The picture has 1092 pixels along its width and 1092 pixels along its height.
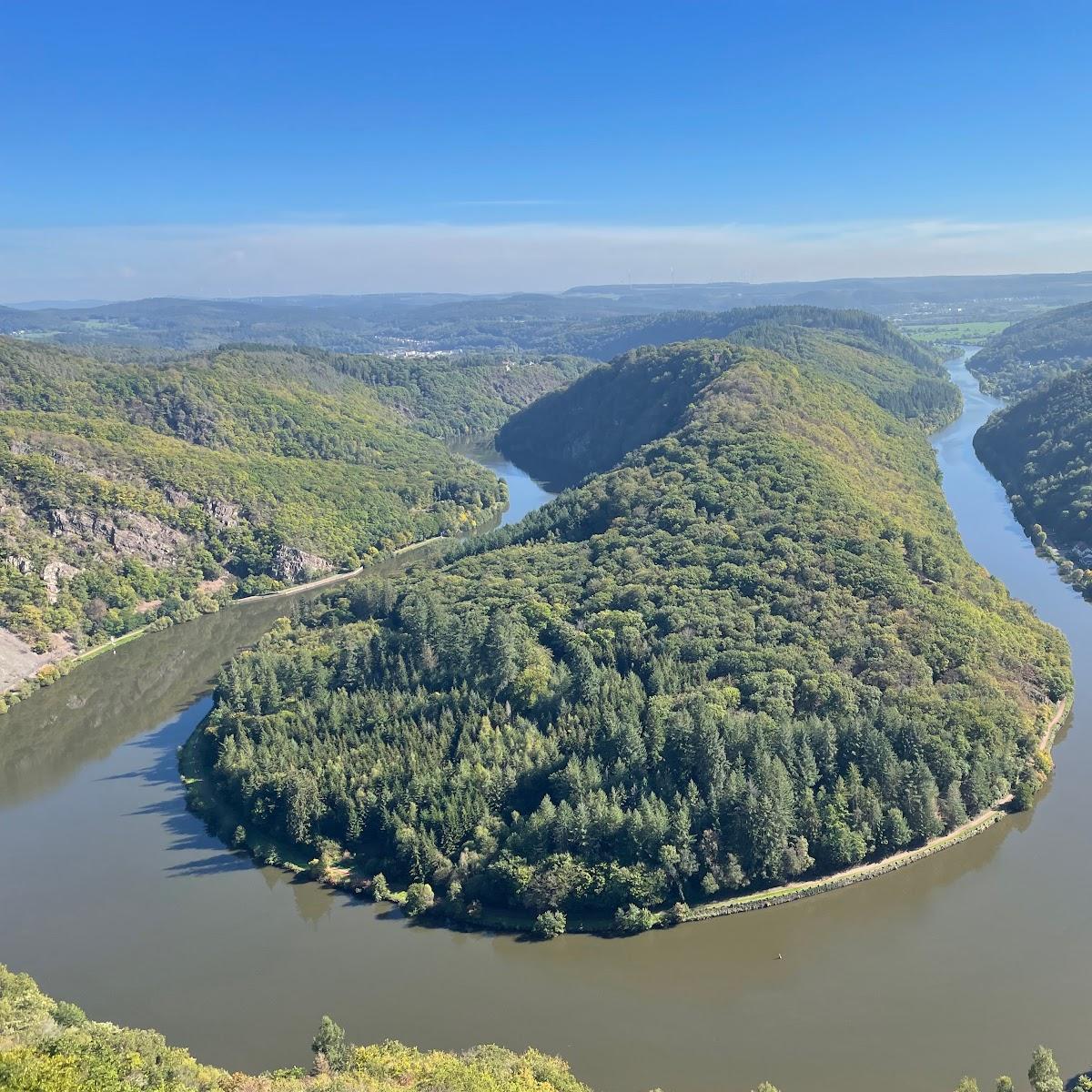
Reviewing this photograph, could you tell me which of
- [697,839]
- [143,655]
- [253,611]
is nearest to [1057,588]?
[697,839]

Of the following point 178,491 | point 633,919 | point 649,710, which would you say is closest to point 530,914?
point 633,919

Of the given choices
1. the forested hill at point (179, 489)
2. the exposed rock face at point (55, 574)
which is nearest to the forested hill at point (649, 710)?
the forested hill at point (179, 489)

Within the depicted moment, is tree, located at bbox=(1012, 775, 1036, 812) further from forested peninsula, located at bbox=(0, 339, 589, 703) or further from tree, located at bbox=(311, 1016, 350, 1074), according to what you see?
forested peninsula, located at bbox=(0, 339, 589, 703)

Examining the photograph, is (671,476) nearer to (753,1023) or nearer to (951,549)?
(951,549)

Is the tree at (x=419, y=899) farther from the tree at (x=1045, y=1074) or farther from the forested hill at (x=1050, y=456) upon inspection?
the forested hill at (x=1050, y=456)

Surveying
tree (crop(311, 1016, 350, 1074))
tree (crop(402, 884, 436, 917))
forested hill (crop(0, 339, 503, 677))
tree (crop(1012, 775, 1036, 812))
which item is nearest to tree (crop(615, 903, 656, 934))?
tree (crop(402, 884, 436, 917))

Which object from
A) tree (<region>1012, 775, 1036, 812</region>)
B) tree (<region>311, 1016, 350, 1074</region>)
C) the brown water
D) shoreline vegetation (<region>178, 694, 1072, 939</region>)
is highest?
tree (<region>1012, 775, 1036, 812</region>)
